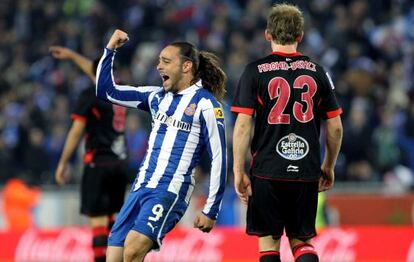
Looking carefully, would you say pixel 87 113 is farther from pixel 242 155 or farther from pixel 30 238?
pixel 30 238

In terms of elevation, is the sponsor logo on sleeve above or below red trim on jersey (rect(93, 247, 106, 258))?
above

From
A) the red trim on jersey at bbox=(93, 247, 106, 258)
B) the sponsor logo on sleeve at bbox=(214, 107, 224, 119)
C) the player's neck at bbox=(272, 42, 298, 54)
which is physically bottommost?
the red trim on jersey at bbox=(93, 247, 106, 258)

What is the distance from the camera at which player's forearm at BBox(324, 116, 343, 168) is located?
8430mm

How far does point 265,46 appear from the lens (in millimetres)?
19453

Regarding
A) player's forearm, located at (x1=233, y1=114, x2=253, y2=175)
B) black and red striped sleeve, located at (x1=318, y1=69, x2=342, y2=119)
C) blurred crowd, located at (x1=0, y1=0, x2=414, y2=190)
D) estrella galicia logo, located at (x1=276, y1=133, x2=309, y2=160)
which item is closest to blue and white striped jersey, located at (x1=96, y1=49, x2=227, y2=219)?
player's forearm, located at (x1=233, y1=114, x2=253, y2=175)

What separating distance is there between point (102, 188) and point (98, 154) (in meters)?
0.34

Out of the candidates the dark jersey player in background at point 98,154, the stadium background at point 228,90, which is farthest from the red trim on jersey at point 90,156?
the stadium background at point 228,90

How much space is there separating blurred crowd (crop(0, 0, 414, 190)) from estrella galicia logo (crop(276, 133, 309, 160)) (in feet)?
29.2

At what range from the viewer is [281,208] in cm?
842

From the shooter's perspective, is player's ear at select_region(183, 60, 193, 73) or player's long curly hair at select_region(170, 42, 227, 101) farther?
player's long curly hair at select_region(170, 42, 227, 101)

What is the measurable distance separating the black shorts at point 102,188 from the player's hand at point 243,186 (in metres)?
3.30

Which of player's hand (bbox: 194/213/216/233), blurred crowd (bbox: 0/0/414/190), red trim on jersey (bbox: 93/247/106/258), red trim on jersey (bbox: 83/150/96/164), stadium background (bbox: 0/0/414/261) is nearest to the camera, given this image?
player's hand (bbox: 194/213/216/233)

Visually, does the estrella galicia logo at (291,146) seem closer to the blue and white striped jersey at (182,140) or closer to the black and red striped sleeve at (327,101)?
the black and red striped sleeve at (327,101)

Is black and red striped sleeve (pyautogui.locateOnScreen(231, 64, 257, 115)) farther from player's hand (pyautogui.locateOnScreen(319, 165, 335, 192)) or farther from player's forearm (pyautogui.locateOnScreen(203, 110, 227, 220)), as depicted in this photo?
player's hand (pyautogui.locateOnScreen(319, 165, 335, 192))
